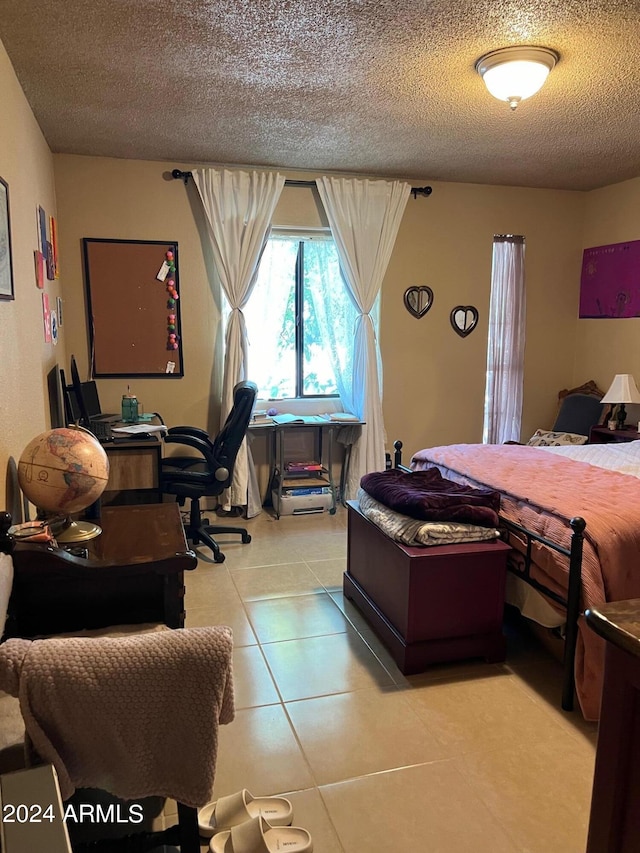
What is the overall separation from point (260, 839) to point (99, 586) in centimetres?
84

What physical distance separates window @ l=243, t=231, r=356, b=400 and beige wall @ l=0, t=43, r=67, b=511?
1744 mm

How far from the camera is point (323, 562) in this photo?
12.5 feet

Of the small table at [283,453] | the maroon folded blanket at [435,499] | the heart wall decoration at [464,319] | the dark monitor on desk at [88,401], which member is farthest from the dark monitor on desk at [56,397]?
the heart wall decoration at [464,319]

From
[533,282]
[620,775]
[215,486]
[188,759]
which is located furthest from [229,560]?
[533,282]

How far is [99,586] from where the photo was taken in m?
1.91

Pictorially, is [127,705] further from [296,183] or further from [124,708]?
[296,183]

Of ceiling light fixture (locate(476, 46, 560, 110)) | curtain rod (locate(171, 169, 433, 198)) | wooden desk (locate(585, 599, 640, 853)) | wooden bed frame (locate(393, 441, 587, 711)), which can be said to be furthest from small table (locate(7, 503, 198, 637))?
curtain rod (locate(171, 169, 433, 198))

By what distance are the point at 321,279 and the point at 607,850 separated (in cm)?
→ 431

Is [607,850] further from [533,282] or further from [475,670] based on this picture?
[533,282]

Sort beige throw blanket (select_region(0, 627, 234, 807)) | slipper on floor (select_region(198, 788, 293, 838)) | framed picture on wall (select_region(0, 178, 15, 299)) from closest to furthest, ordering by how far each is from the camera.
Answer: beige throw blanket (select_region(0, 627, 234, 807)), slipper on floor (select_region(198, 788, 293, 838)), framed picture on wall (select_region(0, 178, 15, 299))

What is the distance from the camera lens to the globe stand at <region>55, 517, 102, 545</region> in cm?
211

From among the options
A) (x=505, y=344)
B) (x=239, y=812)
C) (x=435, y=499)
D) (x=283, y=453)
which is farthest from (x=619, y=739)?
(x=505, y=344)

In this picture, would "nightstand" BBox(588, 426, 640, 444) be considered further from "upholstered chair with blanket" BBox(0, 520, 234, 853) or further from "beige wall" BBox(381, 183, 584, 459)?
"upholstered chair with blanket" BBox(0, 520, 234, 853)

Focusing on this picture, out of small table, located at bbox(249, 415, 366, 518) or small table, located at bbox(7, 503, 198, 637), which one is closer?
small table, located at bbox(7, 503, 198, 637)
